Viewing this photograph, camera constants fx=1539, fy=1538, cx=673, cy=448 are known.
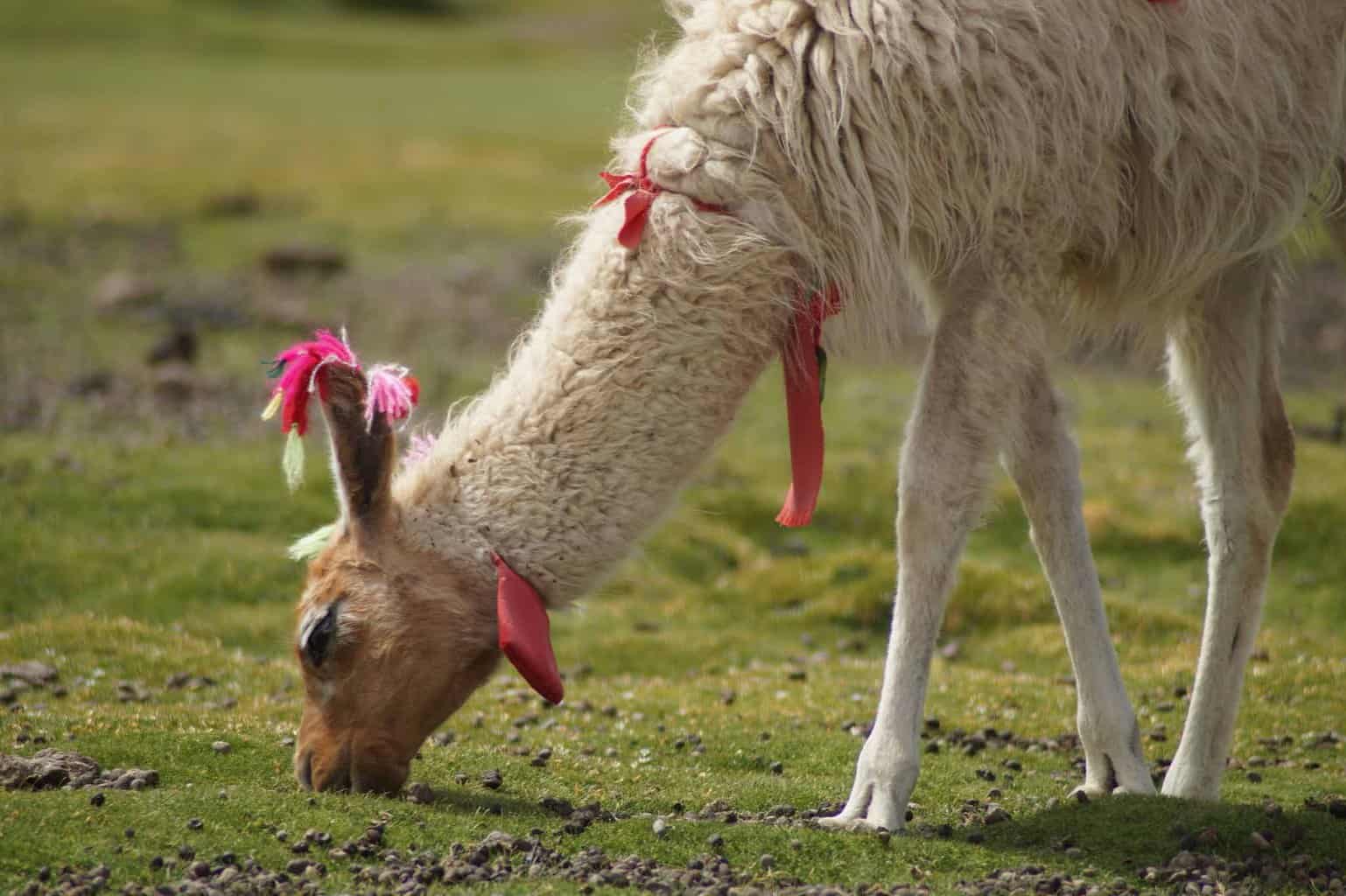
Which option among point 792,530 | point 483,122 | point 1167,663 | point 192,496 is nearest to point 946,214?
point 1167,663

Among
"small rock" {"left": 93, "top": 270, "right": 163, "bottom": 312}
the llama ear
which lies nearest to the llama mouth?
the llama ear

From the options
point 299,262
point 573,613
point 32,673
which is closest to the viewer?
point 32,673

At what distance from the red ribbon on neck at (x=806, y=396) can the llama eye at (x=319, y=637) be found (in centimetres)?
207

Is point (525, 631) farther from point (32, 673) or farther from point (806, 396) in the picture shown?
point (32, 673)

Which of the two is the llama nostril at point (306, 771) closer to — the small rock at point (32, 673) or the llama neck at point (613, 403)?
the llama neck at point (613, 403)

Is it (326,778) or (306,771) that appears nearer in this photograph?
(326,778)

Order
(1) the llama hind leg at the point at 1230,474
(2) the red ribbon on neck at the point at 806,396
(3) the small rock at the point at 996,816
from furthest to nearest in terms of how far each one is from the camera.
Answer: (1) the llama hind leg at the point at 1230,474 → (3) the small rock at the point at 996,816 → (2) the red ribbon on neck at the point at 806,396

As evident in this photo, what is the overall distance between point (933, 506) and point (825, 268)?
1.09m

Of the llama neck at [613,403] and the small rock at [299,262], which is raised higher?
the small rock at [299,262]

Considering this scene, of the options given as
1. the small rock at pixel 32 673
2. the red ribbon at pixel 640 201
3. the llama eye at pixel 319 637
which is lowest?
the small rock at pixel 32 673

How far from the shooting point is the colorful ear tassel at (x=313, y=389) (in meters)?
6.49

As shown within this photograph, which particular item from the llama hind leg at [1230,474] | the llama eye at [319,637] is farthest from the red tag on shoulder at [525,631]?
the llama hind leg at [1230,474]

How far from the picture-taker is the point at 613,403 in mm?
6473

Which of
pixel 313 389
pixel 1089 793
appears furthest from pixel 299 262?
pixel 1089 793
